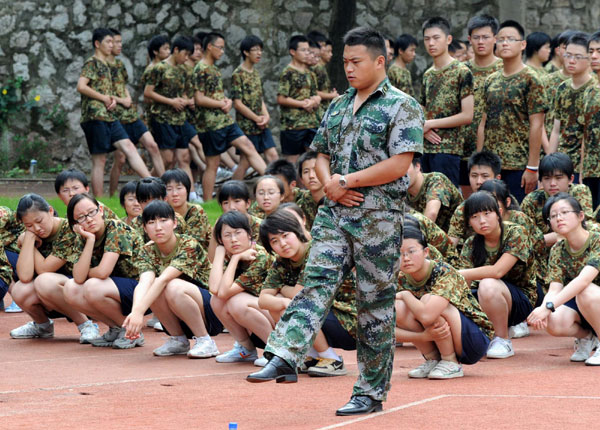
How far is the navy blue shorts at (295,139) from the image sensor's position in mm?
12547

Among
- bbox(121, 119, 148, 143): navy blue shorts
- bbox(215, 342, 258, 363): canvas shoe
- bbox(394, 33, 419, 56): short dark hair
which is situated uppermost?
bbox(394, 33, 419, 56): short dark hair

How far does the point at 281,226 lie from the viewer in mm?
5867

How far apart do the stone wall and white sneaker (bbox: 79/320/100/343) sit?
808 centimetres

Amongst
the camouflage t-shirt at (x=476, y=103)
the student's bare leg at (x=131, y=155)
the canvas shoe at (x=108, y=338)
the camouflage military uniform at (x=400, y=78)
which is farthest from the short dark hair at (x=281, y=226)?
the camouflage military uniform at (x=400, y=78)

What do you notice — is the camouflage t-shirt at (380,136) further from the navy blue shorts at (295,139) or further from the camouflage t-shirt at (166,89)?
the camouflage t-shirt at (166,89)

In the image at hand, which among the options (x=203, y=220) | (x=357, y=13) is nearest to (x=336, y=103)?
(x=203, y=220)

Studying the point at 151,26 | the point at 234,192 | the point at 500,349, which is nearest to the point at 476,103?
the point at 234,192

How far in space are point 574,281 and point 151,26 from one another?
10.4 metres

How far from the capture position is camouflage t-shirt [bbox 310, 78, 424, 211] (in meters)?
4.65

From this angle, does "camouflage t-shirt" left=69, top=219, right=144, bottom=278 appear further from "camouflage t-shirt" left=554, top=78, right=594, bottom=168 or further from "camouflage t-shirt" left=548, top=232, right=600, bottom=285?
"camouflage t-shirt" left=554, top=78, right=594, bottom=168

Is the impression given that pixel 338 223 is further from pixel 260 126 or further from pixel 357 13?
pixel 357 13

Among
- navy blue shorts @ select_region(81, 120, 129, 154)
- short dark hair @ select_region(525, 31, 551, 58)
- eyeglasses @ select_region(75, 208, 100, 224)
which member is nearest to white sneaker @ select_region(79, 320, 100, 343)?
eyeglasses @ select_region(75, 208, 100, 224)

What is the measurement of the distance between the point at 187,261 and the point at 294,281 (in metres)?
0.98

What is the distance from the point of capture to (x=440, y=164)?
897 centimetres
